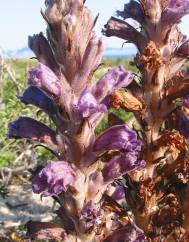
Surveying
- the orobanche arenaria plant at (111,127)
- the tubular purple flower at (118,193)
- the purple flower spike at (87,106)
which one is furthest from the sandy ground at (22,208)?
the purple flower spike at (87,106)

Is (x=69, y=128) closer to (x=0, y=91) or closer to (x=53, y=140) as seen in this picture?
(x=53, y=140)

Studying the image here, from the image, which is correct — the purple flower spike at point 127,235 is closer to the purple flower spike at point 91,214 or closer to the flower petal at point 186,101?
the purple flower spike at point 91,214

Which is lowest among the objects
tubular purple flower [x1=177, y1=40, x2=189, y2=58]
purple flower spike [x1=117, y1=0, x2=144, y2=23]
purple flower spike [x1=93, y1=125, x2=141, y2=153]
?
purple flower spike [x1=93, y1=125, x2=141, y2=153]

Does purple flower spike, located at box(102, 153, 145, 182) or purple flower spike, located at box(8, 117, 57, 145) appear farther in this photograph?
→ purple flower spike, located at box(102, 153, 145, 182)

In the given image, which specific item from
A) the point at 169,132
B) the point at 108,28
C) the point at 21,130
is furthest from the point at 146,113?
the point at 21,130

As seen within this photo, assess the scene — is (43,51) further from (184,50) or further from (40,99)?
(184,50)

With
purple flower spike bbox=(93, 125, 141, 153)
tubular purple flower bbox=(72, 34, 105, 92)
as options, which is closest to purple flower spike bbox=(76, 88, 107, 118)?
tubular purple flower bbox=(72, 34, 105, 92)

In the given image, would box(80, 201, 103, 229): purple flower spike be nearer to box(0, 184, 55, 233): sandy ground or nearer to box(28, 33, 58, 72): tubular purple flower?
box(28, 33, 58, 72): tubular purple flower
